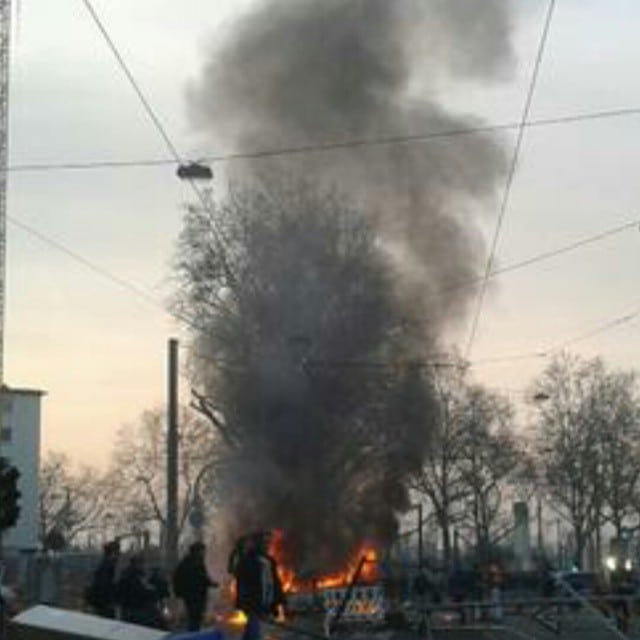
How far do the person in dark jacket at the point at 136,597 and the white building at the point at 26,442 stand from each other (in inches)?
3236

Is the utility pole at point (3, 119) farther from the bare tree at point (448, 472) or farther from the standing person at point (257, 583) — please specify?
the standing person at point (257, 583)

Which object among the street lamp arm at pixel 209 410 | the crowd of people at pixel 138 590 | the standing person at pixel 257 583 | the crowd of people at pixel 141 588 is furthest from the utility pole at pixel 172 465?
the standing person at pixel 257 583

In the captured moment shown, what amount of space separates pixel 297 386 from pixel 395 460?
688 centimetres

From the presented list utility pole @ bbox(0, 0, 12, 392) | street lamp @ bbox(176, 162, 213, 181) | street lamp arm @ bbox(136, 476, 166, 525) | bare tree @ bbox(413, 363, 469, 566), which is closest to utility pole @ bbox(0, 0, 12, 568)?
utility pole @ bbox(0, 0, 12, 392)

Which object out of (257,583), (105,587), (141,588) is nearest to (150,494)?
(141,588)

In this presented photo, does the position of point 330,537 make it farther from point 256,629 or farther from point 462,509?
point 462,509

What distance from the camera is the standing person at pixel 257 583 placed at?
51.1ft

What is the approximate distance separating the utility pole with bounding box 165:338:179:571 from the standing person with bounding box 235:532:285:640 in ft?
52.6

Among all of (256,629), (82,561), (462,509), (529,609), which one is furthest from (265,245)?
(462,509)

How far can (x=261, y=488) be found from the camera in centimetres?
4488

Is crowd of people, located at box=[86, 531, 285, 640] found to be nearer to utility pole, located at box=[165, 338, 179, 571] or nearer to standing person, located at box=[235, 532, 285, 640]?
standing person, located at box=[235, 532, 285, 640]

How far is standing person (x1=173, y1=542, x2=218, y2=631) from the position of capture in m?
20.9

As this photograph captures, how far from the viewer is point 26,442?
115 meters

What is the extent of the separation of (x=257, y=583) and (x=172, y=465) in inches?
658
